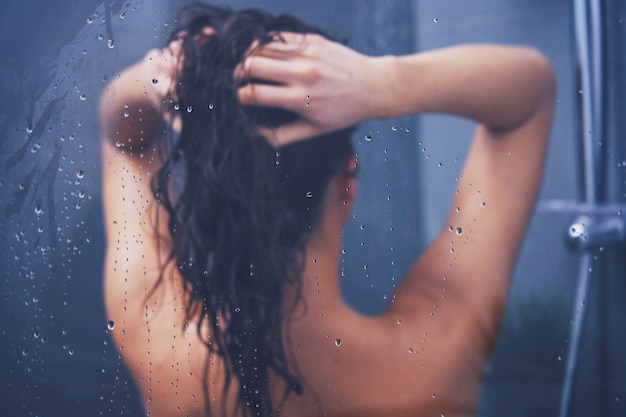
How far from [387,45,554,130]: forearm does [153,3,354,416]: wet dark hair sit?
112 mm

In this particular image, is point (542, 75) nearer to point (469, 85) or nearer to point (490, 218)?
point (469, 85)

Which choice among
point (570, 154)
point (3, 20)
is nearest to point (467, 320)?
point (570, 154)

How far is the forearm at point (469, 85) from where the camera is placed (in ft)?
3.23

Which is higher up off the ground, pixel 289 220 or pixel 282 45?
pixel 282 45

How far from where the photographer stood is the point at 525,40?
37.9 inches

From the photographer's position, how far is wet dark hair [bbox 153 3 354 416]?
1074 millimetres

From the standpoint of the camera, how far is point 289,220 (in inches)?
42.6

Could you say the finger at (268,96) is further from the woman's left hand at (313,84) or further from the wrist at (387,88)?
the wrist at (387,88)

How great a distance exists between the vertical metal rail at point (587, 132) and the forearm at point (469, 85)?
0.25 feet

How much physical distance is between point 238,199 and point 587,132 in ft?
1.75

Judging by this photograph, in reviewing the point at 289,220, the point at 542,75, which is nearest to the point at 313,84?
the point at 289,220

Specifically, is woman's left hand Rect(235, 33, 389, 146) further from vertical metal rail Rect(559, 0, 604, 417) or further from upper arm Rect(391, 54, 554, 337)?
vertical metal rail Rect(559, 0, 604, 417)

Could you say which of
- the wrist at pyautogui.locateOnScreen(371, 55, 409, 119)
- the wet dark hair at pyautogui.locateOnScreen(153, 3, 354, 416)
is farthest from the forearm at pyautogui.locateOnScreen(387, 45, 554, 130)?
the wet dark hair at pyautogui.locateOnScreen(153, 3, 354, 416)

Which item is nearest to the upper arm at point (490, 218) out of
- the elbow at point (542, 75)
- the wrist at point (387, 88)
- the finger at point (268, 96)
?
the elbow at point (542, 75)
